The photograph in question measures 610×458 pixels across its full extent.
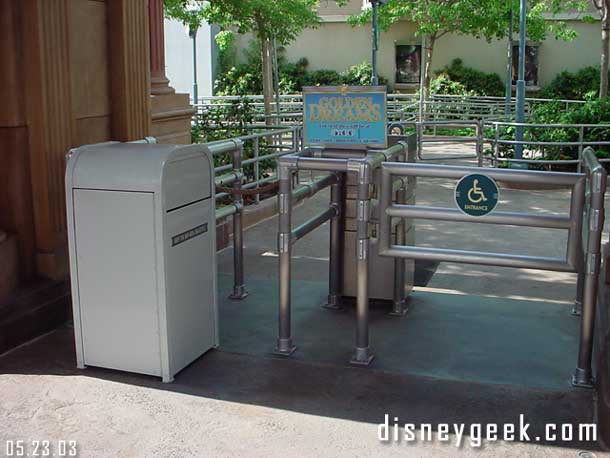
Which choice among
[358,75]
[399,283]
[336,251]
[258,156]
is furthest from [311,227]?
[358,75]

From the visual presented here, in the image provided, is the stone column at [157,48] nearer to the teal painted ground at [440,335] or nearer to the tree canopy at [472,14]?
the teal painted ground at [440,335]

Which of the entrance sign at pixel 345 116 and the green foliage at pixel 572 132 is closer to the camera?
the entrance sign at pixel 345 116

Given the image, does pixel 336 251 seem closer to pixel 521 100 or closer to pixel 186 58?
pixel 521 100

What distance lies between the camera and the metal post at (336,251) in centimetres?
590

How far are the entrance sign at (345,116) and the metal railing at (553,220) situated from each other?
59 cm

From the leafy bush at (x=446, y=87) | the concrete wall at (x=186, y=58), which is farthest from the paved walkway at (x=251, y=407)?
the concrete wall at (x=186, y=58)

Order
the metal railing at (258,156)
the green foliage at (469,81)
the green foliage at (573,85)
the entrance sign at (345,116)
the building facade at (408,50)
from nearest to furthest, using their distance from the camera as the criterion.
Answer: the entrance sign at (345,116) → the metal railing at (258,156) → the green foliage at (573,85) → the green foliage at (469,81) → the building facade at (408,50)

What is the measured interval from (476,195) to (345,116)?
1.22 meters

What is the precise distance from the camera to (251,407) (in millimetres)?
4172

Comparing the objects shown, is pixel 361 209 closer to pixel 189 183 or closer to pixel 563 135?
pixel 189 183

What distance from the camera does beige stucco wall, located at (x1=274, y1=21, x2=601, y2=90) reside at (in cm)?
2995

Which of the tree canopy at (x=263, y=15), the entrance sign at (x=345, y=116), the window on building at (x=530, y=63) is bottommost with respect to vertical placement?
the entrance sign at (x=345, y=116)

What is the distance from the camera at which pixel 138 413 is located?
410cm

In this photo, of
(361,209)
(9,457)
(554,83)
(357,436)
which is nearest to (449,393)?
A: (357,436)
